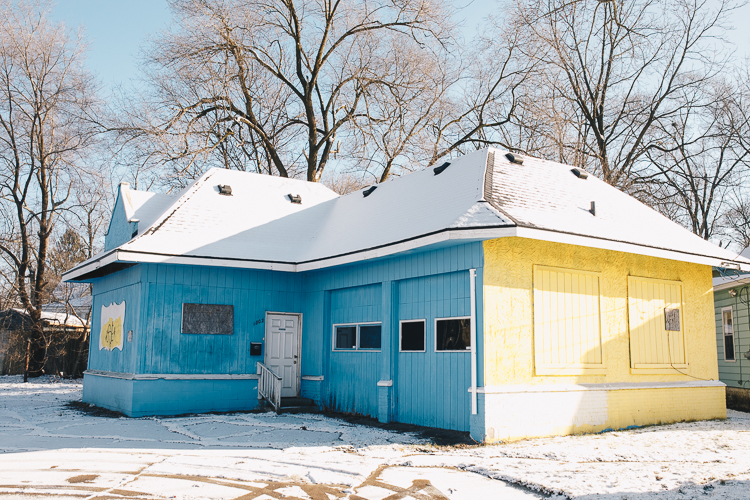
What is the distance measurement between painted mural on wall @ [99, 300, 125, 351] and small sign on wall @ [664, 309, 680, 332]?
12006 mm

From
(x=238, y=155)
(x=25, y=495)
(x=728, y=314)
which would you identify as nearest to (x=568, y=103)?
(x=728, y=314)

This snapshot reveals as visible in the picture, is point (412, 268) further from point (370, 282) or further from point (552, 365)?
point (552, 365)

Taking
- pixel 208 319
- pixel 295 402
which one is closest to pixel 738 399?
pixel 295 402

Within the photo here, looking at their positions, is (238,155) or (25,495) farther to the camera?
(238,155)

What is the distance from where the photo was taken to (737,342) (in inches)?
656

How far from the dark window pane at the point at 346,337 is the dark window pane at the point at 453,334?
3066mm

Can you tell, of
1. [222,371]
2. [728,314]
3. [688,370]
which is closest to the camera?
[688,370]

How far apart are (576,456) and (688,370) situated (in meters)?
5.85

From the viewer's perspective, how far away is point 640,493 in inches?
261

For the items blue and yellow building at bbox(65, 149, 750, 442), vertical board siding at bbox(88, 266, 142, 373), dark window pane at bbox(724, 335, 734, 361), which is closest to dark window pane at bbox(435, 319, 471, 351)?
blue and yellow building at bbox(65, 149, 750, 442)

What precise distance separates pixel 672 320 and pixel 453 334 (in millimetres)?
5241

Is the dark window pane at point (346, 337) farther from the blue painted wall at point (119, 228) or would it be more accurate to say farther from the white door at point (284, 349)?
the blue painted wall at point (119, 228)

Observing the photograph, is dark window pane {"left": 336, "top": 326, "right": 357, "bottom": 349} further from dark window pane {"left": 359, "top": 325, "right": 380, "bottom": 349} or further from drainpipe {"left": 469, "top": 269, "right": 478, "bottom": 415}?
drainpipe {"left": 469, "top": 269, "right": 478, "bottom": 415}

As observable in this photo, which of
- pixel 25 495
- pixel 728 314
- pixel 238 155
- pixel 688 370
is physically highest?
pixel 238 155
